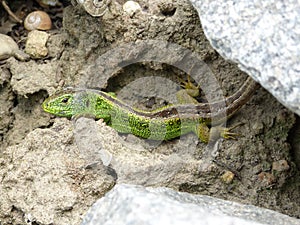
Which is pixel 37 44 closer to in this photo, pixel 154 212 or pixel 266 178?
pixel 266 178

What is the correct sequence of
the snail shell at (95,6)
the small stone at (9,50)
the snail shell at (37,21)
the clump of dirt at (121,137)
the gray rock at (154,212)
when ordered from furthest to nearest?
the snail shell at (37,21) → the small stone at (9,50) → the snail shell at (95,6) → the clump of dirt at (121,137) → the gray rock at (154,212)

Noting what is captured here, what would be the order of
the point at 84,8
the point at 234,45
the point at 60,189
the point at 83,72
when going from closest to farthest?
the point at 234,45
the point at 60,189
the point at 84,8
the point at 83,72

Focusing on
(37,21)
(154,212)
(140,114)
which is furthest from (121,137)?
(154,212)

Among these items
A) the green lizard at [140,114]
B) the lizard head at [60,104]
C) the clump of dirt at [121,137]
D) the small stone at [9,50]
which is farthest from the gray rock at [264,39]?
the small stone at [9,50]

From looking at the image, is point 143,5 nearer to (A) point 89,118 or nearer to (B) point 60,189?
(A) point 89,118

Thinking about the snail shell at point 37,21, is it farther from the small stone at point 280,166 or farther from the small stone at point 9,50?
the small stone at point 280,166

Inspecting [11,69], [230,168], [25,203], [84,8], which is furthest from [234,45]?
[11,69]

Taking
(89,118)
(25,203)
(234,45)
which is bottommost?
(25,203)
